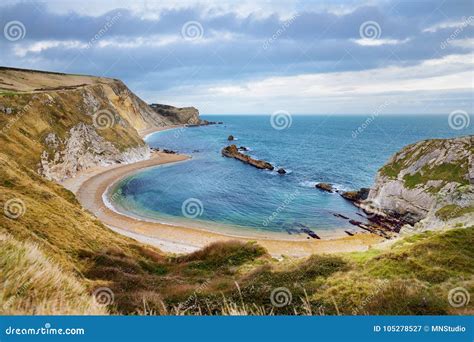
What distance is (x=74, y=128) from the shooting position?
238 ft

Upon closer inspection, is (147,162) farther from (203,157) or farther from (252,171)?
(252,171)

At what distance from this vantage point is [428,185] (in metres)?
45.4

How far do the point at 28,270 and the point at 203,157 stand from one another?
95004mm

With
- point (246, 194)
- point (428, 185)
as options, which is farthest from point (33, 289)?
point (246, 194)

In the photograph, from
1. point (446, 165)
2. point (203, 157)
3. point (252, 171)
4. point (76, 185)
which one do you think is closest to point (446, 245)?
point (446, 165)

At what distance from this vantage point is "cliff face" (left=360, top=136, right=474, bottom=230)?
3709cm

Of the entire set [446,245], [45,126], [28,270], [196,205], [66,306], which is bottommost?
[196,205]

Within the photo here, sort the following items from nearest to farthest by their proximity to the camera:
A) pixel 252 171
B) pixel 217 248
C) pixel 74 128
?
pixel 217 248, pixel 74 128, pixel 252 171

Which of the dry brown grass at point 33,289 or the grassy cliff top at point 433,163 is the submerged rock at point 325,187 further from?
the dry brown grass at point 33,289

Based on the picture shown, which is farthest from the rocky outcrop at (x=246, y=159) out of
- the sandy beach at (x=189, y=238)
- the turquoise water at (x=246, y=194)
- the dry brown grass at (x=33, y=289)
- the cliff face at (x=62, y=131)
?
the dry brown grass at (x=33, y=289)

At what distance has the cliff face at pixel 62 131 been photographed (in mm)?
55219

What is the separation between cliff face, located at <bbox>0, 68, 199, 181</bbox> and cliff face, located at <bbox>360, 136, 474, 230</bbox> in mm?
56315

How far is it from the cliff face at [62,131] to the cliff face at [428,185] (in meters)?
56.3

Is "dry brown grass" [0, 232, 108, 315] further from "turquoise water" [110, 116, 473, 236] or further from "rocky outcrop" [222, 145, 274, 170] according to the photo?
"rocky outcrop" [222, 145, 274, 170]
